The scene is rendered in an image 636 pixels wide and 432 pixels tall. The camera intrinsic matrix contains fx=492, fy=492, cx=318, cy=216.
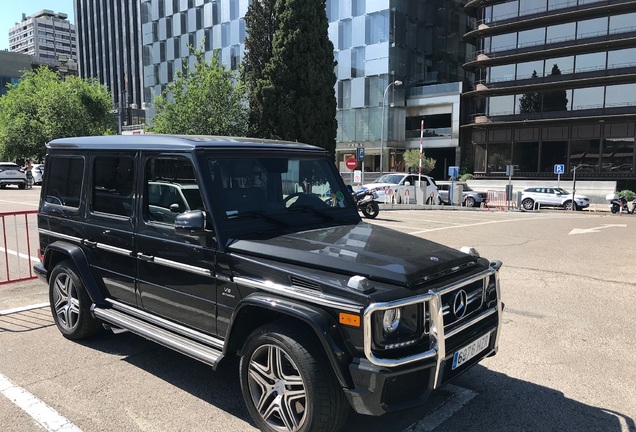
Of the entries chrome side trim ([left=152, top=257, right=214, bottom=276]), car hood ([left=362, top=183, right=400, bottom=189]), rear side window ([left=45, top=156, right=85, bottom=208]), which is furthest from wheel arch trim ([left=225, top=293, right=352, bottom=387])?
car hood ([left=362, top=183, right=400, bottom=189])

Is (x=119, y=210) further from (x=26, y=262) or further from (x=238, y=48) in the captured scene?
(x=238, y=48)

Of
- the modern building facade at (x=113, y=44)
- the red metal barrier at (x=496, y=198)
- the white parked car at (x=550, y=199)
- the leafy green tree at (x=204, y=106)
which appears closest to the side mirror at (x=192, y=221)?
the leafy green tree at (x=204, y=106)

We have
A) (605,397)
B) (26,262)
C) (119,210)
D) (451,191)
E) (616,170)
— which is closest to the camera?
(605,397)

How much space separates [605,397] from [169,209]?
3.75m

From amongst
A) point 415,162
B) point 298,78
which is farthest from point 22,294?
point 415,162

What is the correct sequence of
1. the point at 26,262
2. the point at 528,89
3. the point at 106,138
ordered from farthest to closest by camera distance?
1. the point at 528,89
2. the point at 26,262
3. the point at 106,138

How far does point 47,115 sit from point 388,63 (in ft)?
96.2

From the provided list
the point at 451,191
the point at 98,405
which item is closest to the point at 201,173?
the point at 98,405

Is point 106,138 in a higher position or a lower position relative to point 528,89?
lower

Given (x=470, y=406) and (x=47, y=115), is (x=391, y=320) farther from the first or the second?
(x=47, y=115)

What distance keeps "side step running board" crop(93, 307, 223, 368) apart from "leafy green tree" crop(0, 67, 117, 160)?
40.8m

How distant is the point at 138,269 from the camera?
4.05 m

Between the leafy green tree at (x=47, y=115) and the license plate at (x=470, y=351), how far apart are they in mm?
42934

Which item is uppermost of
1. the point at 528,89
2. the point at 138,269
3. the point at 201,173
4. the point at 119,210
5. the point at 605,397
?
the point at 528,89
